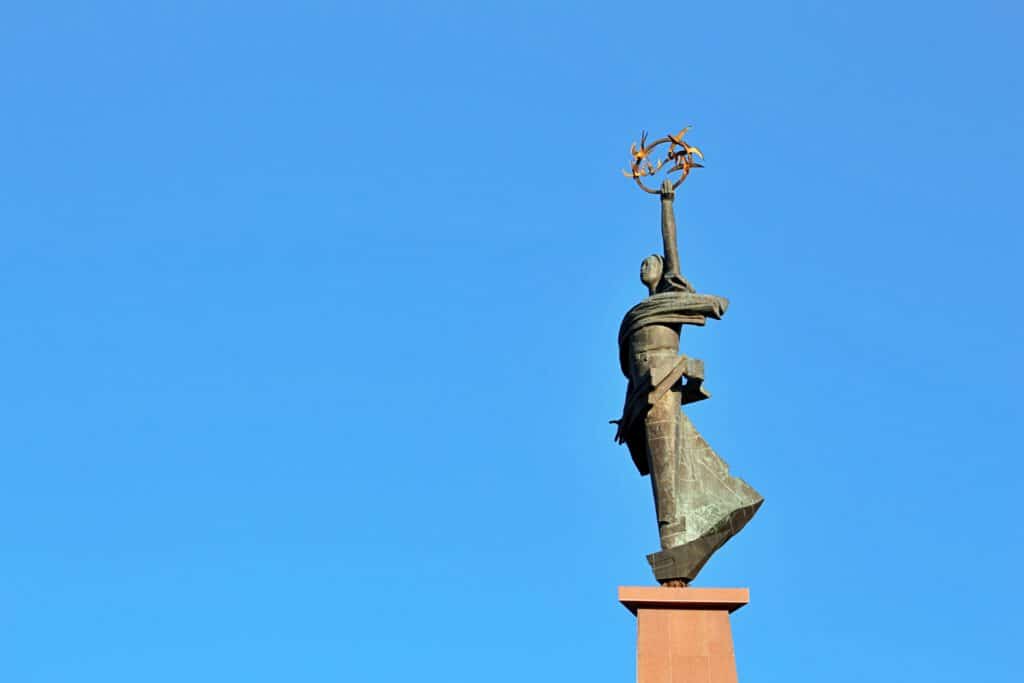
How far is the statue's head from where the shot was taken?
24.5m

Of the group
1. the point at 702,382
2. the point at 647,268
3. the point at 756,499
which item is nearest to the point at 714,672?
the point at 756,499

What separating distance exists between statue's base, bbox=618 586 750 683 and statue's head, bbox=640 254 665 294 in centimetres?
488

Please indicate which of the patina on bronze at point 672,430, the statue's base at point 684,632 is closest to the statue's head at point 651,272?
the patina on bronze at point 672,430

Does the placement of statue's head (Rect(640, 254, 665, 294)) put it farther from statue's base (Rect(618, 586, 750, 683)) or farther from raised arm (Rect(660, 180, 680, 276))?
statue's base (Rect(618, 586, 750, 683))

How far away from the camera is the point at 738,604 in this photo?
72.0ft

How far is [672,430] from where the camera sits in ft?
76.7

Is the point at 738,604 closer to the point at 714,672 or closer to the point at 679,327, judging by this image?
the point at 714,672

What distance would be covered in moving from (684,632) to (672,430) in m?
3.05

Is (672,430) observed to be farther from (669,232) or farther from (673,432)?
(669,232)

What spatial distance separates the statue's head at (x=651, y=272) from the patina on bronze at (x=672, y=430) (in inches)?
0.6

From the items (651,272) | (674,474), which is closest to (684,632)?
(674,474)

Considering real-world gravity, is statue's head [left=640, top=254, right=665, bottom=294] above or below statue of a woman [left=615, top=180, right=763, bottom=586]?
above

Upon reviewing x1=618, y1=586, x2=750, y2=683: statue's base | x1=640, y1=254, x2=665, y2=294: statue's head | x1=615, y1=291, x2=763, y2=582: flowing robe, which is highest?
x1=640, y1=254, x2=665, y2=294: statue's head

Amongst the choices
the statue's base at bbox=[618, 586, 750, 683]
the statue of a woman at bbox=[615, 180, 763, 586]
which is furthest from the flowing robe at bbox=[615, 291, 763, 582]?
the statue's base at bbox=[618, 586, 750, 683]
